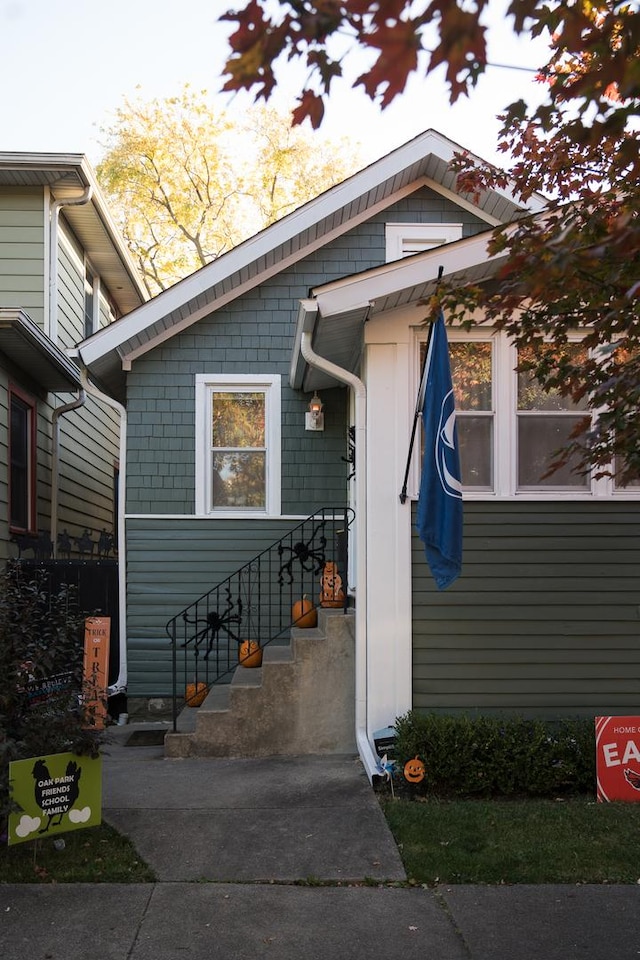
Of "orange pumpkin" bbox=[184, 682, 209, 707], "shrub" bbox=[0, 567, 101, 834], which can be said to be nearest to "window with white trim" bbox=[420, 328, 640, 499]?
"orange pumpkin" bbox=[184, 682, 209, 707]

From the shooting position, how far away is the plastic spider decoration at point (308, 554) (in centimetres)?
958

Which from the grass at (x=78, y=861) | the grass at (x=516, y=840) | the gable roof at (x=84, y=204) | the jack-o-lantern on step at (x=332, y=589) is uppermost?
the gable roof at (x=84, y=204)

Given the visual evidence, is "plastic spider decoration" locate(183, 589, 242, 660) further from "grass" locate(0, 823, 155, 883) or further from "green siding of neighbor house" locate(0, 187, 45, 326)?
"green siding of neighbor house" locate(0, 187, 45, 326)

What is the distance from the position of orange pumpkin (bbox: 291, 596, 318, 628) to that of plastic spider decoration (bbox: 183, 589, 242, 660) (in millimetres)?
666

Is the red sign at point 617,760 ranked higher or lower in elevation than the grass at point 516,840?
higher

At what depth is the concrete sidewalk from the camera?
14.5 ft

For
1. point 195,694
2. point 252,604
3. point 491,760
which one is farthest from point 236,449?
point 491,760

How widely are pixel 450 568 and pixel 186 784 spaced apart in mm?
2607

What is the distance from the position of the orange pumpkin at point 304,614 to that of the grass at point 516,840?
258 cm

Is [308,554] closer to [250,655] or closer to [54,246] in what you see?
[250,655]

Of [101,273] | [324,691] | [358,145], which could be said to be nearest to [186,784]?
[324,691]

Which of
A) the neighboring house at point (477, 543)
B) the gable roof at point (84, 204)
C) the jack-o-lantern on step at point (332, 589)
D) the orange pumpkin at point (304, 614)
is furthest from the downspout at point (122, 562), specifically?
the neighboring house at point (477, 543)

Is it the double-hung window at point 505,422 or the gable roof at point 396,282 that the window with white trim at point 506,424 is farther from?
the gable roof at point 396,282

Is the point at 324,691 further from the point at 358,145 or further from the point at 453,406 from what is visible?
the point at 358,145
